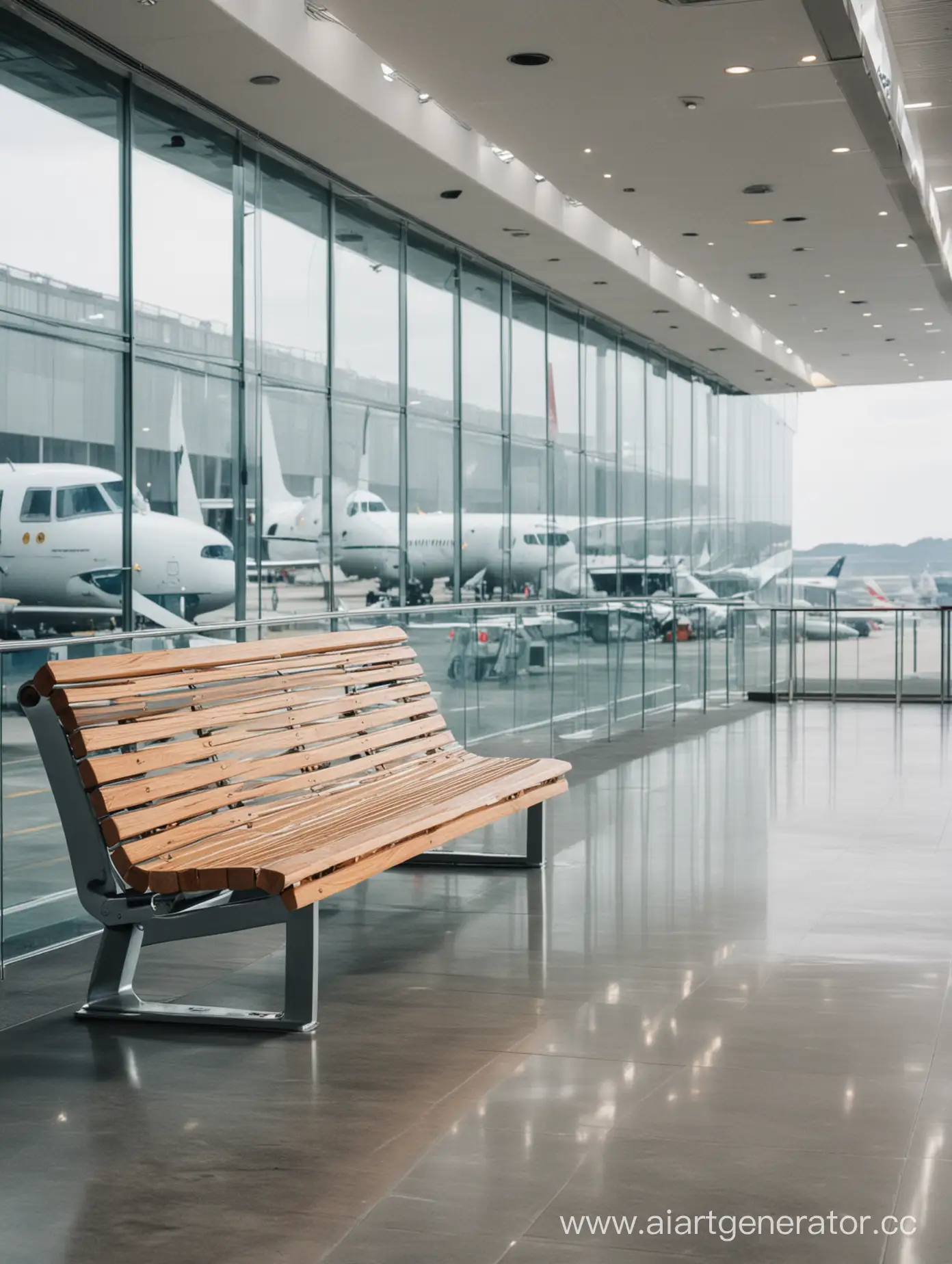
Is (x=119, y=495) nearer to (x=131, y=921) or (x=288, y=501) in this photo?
(x=288, y=501)

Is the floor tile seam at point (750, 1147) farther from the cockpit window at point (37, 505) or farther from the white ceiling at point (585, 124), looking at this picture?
the white ceiling at point (585, 124)

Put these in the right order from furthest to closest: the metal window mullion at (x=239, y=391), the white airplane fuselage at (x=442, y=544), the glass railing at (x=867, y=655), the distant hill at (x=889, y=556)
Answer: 1. the distant hill at (x=889, y=556)
2. the glass railing at (x=867, y=655)
3. the white airplane fuselage at (x=442, y=544)
4. the metal window mullion at (x=239, y=391)

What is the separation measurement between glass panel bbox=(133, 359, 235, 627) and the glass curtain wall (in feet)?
0.05

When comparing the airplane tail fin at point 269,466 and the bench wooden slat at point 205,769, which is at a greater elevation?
the airplane tail fin at point 269,466

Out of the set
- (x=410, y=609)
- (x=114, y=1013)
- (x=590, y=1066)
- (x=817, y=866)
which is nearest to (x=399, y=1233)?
(x=590, y=1066)

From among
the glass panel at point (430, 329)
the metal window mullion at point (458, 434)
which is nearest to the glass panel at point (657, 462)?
the metal window mullion at point (458, 434)

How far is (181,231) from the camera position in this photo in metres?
7.67

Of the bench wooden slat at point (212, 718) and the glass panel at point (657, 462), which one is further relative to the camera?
the glass panel at point (657, 462)

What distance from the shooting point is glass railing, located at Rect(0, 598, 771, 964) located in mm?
5055

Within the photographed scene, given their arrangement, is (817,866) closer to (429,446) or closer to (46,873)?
(46,873)

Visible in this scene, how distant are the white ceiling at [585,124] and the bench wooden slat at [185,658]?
2.77 metres

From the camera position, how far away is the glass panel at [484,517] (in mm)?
Result: 11789

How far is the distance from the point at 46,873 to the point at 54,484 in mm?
2121

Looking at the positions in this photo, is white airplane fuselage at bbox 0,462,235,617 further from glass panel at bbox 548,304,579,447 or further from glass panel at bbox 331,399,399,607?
glass panel at bbox 548,304,579,447
